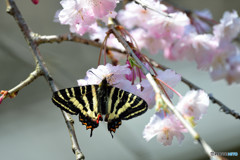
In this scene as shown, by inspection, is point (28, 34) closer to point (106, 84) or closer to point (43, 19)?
point (106, 84)

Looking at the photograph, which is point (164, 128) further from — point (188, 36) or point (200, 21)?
point (200, 21)

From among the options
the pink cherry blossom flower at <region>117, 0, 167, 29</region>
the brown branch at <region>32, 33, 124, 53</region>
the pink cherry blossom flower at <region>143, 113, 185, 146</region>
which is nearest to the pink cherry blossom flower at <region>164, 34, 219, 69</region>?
the pink cherry blossom flower at <region>117, 0, 167, 29</region>

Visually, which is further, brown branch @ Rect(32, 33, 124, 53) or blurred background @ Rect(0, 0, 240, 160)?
blurred background @ Rect(0, 0, 240, 160)

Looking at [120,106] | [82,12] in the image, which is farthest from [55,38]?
[120,106]

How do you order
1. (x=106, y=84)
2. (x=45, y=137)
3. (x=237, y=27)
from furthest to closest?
1. (x=45, y=137)
2. (x=237, y=27)
3. (x=106, y=84)

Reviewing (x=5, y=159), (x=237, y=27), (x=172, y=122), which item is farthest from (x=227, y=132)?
(x=172, y=122)

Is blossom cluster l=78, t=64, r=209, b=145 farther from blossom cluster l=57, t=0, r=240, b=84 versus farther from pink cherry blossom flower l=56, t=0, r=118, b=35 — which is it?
blossom cluster l=57, t=0, r=240, b=84
